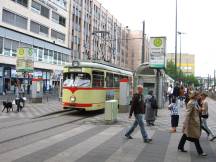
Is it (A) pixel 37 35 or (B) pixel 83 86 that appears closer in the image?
(B) pixel 83 86

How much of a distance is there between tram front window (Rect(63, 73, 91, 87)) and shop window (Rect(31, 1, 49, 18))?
3484 centimetres

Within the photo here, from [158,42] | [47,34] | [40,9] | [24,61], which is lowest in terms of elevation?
[24,61]

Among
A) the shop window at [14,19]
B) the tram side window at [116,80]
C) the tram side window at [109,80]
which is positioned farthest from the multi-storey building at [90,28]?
the tram side window at [109,80]

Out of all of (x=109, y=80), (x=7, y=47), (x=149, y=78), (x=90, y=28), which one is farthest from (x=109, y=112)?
(x=90, y=28)

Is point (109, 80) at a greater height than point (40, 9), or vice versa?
point (40, 9)

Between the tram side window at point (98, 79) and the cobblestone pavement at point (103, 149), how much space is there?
7.40 metres

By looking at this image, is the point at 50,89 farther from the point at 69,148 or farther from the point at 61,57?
the point at 69,148

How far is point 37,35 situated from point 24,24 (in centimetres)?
381

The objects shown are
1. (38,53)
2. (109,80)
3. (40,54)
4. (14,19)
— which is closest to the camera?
(109,80)

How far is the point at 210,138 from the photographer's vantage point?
1375cm

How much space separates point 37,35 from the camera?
5559 cm

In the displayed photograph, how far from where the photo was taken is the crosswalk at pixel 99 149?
372 inches

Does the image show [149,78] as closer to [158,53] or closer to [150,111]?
[158,53]

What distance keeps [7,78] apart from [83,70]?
28.9 m
